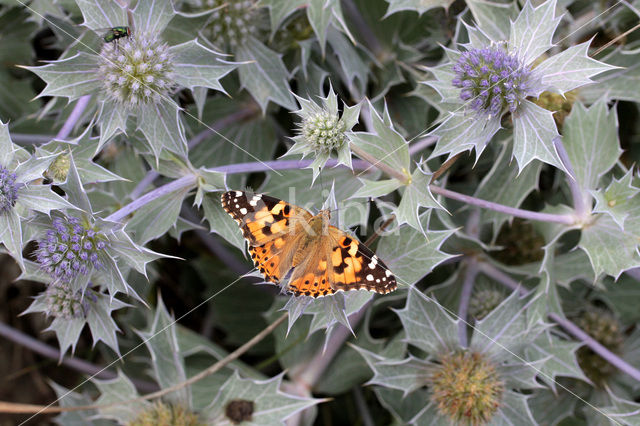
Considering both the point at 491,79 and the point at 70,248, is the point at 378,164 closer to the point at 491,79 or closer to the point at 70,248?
the point at 491,79

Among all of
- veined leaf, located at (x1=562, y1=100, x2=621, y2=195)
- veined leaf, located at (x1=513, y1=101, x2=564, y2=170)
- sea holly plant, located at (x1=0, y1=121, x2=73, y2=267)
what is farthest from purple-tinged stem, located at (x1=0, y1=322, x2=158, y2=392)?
veined leaf, located at (x1=562, y1=100, x2=621, y2=195)

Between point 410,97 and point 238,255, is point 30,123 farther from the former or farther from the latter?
point 410,97

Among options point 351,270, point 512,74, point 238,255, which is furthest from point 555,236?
point 238,255

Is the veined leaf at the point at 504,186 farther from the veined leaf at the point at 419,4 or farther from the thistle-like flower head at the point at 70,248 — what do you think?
the thistle-like flower head at the point at 70,248

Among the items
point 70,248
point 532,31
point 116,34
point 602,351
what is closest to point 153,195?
point 70,248

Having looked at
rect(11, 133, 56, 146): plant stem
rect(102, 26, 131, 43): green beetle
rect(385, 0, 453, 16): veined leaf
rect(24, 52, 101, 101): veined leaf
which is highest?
rect(102, 26, 131, 43): green beetle

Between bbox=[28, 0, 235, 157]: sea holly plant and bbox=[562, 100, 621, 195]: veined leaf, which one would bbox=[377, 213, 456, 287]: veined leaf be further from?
bbox=[28, 0, 235, 157]: sea holly plant

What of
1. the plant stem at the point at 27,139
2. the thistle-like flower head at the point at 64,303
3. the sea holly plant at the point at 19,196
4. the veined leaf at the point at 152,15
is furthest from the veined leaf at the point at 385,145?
the plant stem at the point at 27,139
